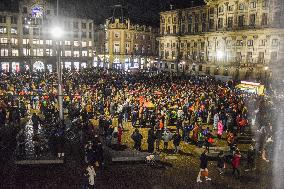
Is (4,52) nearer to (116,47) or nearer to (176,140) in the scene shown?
(116,47)

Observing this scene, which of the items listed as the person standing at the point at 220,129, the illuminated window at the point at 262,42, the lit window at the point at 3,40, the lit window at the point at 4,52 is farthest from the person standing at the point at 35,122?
the lit window at the point at 3,40

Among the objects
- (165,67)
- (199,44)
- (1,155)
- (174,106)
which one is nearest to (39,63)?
(165,67)

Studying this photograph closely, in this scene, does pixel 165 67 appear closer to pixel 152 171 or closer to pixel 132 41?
pixel 132 41

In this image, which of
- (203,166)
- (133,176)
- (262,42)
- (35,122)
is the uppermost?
(262,42)

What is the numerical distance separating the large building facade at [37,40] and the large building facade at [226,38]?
2153 centimetres

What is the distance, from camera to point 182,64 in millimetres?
71562

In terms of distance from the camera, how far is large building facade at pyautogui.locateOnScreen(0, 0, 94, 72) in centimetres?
6456

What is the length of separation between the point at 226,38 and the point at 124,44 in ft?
102

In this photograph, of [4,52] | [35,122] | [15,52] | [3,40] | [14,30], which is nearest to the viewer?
[35,122]

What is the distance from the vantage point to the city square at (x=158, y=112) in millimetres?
14836

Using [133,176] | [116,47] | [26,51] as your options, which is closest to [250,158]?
[133,176]

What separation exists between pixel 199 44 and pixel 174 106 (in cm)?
4434

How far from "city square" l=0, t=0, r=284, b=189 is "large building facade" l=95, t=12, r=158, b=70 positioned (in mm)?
11906

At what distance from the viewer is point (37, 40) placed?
69500 millimetres
